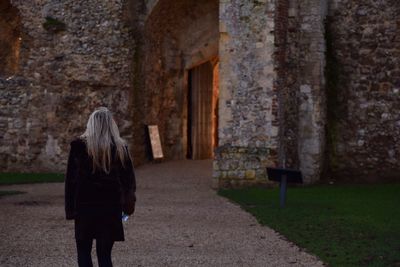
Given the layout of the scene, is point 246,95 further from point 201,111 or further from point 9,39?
point 9,39

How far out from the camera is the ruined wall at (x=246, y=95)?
524 inches

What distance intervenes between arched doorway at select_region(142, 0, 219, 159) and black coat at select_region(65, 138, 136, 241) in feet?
37.4

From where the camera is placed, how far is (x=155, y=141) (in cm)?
1692

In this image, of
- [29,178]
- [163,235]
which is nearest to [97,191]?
[163,235]

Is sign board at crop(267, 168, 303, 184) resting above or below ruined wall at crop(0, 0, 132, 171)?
below

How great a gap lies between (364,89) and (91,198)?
1010 centimetres

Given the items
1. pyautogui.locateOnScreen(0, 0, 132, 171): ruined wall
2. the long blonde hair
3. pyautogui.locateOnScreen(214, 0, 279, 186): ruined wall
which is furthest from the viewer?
pyautogui.locateOnScreen(0, 0, 132, 171): ruined wall

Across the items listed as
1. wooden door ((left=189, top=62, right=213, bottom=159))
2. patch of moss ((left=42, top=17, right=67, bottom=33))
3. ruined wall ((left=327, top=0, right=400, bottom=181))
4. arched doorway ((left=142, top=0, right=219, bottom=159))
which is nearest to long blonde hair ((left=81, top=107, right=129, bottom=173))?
ruined wall ((left=327, top=0, right=400, bottom=181))

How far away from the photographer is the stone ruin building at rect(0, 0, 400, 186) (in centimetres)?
1345

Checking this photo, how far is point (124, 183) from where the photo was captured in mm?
5355

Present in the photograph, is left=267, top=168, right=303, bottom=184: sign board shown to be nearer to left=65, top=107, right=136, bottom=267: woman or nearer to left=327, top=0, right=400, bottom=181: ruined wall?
left=327, top=0, right=400, bottom=181: ruined wall

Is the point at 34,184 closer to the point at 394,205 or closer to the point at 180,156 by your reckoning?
the point at 180,156

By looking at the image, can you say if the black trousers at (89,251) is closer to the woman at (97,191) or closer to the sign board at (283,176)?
the woman at (97,191)

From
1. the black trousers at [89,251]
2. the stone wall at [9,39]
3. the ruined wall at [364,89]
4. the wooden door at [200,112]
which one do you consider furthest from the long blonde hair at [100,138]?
the wooden door at [200,112]
